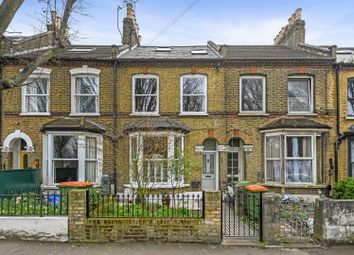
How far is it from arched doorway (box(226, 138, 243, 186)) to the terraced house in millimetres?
157

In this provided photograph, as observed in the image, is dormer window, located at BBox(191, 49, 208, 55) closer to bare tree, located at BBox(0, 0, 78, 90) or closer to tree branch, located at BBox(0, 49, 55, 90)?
bare tree, located at BBox(0, 0, 78, 90)

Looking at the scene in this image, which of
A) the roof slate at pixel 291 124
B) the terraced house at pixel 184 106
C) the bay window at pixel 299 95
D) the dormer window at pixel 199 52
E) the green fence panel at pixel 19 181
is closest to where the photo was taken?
the green fence panel at pixel 19 181

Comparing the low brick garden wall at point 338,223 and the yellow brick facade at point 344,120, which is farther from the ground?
the yellow brick facade at point 344,120

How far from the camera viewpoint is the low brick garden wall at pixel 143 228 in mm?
7973

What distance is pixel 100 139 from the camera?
14.9m

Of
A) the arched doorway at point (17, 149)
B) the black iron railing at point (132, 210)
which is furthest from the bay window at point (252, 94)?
the arched doorway at point (17, 149)

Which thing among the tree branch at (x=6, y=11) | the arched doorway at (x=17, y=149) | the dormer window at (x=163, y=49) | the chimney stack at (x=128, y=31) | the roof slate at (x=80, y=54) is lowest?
the arched doorway at (x=17, y=149)

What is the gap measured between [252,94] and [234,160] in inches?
129

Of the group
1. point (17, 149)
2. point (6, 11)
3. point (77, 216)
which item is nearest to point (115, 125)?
point (17, 149)

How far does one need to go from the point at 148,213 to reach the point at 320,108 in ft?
34.8

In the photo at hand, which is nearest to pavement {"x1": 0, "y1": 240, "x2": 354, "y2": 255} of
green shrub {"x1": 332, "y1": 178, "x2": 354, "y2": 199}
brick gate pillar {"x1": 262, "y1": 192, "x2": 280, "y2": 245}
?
brick gate pillar {"x1": 262, "y1": 192, "x2": 280, "y2": 245}

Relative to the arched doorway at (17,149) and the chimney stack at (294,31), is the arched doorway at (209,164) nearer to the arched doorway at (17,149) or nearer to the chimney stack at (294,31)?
the chimney stack at (294,31)

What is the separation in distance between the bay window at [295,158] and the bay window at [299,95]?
171cm

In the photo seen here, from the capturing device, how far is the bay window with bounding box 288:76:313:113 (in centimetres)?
1559
